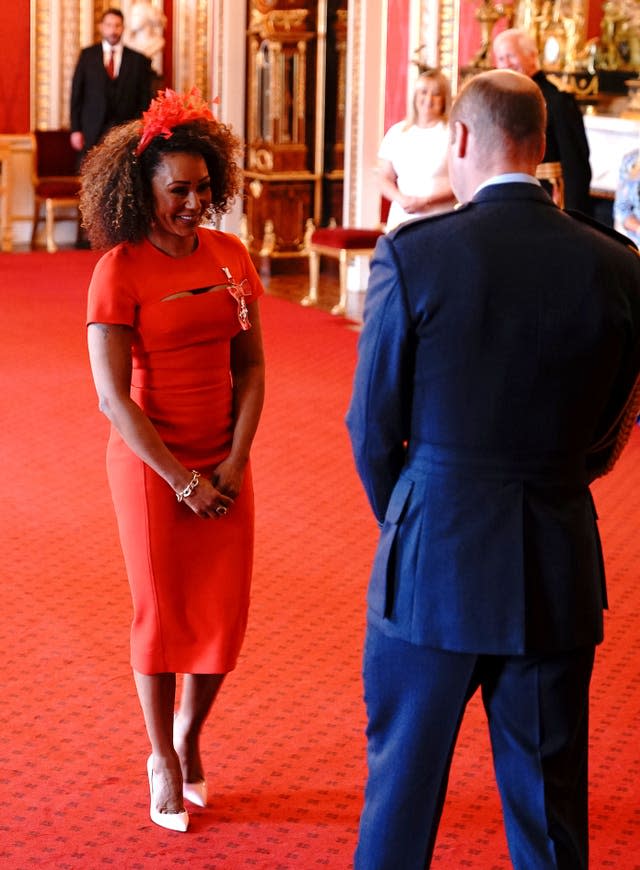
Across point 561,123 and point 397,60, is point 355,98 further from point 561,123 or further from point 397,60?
point 561,123

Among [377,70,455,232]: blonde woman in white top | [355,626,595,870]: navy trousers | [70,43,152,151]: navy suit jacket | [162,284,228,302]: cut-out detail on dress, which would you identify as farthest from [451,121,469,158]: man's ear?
[70,43,152,151]: navy suit jacket

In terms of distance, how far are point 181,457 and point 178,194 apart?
57 cm

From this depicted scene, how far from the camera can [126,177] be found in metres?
3.09

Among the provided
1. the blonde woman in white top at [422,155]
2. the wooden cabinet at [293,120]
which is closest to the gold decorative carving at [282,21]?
the wooden cabinet at [293,120]

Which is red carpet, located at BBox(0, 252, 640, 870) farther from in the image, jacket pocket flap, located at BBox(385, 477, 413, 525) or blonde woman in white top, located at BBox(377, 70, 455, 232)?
blonde woman in white top, located at BBox(377, 70, 455, 232)

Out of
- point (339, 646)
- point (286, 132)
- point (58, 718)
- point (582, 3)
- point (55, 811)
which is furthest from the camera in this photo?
point (286, 132)

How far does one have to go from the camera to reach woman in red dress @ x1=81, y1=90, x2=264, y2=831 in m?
3.08

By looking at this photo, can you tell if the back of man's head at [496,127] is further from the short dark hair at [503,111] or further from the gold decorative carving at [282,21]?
the gold decorative carving at [282,21]

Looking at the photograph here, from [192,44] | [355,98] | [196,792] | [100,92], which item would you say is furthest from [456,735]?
[192,44]

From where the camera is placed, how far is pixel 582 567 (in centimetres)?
246

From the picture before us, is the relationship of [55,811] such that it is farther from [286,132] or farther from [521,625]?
[286,132]

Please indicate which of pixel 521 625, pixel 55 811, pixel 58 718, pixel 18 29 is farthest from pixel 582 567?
pixel 18 29

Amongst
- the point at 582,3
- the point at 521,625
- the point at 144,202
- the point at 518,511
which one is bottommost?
the point at 521,625

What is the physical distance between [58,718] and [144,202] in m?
1.52
